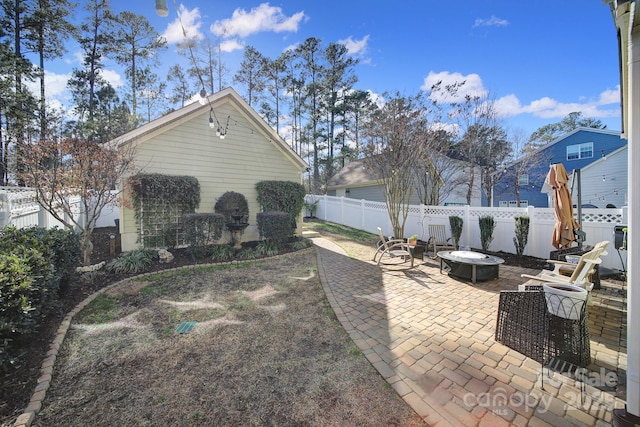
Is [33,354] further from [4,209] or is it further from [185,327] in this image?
[4,209]

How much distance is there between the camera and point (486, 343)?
10.7ft

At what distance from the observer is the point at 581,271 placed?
3.40 m

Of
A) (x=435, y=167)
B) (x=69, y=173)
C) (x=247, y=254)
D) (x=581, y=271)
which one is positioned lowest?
(x=247, y=254)

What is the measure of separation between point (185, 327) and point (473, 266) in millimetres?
5910

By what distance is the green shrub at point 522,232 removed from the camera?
7195 mm

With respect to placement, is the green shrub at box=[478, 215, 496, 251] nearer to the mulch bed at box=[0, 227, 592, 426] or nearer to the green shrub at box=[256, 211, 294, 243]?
the mulch bed at box=[0, 227, 592, 426]

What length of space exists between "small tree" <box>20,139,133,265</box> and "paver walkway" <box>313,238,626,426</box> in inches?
252

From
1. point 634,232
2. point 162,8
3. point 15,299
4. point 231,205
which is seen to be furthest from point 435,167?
point 15,299

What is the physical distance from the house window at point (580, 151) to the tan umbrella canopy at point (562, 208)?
1917 centimetres

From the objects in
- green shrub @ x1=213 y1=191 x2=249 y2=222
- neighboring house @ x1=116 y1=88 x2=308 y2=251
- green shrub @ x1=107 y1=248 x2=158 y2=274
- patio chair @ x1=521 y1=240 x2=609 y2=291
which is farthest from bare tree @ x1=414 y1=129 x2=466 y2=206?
green shrub @ x1=107 y1=248 x2=158 y2=274

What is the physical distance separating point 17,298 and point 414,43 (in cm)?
1361

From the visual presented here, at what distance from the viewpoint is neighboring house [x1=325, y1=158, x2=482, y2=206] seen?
14.8 m

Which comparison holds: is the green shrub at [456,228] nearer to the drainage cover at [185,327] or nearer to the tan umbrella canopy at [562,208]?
the tan umbrella canopy at [562,208]

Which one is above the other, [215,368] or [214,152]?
[214,152]
